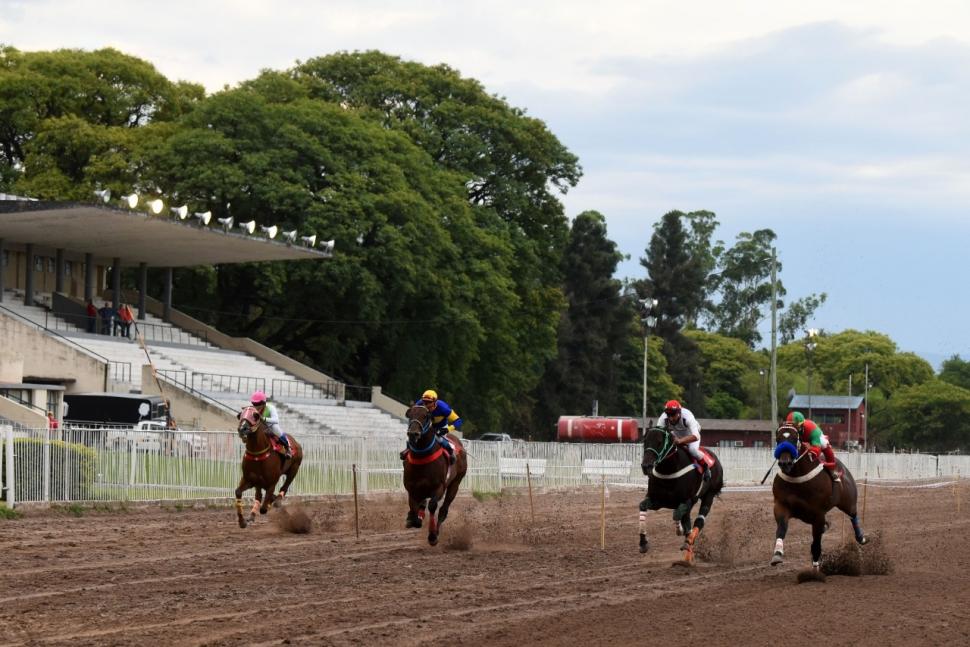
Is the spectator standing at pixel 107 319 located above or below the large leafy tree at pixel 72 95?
below

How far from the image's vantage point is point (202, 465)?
30469 mm

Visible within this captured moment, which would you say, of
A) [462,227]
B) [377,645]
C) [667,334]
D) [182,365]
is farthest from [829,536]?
[667,334]

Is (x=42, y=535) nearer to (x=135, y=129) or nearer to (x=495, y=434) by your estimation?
(x=135, y=129)

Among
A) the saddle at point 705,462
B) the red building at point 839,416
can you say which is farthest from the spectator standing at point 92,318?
the red building at point 839,416

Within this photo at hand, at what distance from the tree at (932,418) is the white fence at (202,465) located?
73.5 m

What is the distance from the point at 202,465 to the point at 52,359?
18322 mm

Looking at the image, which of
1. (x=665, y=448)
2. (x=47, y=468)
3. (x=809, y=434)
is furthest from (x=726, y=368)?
(x=809, y=434)

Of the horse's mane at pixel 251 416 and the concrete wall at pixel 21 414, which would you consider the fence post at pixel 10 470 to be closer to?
the horse's mane at pixel 251 416

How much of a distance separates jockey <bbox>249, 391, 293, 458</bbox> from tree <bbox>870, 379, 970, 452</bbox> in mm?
96267

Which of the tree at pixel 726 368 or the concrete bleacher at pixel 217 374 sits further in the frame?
the tree at pixel 726 368

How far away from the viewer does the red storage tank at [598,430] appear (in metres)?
63.9

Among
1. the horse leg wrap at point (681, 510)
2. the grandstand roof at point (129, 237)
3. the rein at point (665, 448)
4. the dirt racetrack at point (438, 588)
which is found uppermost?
the grandstand roof at point (129, 237)

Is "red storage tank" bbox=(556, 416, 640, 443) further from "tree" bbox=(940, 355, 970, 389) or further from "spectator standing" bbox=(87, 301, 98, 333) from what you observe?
"tree" bbox=(940, 355, 970, 389)

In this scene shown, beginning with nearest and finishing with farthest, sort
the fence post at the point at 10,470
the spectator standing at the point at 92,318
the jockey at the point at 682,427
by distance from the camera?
the jockey at the point at 682,427 → the fence post at the point at 10,470 → the spectator standing at the point at 92,318
